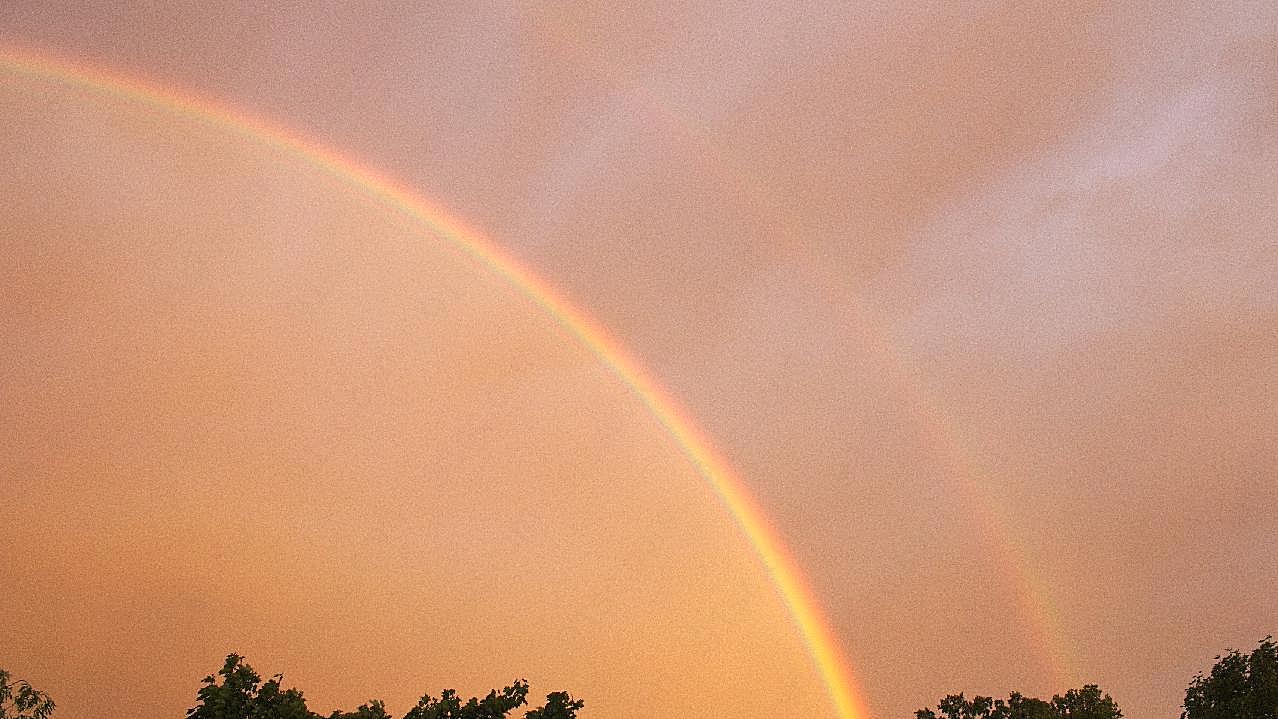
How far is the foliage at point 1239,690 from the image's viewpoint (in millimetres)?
35781

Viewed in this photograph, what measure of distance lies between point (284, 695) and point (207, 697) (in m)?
2.28

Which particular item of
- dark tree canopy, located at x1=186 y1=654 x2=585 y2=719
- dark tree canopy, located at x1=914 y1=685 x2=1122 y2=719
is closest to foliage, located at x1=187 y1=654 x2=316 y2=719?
dark tree canopy, located at x1=186 y1=654 x2=585 y2=719

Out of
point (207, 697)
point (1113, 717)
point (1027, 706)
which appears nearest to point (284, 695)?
point (207, 697)

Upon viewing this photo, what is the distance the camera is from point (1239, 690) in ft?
122

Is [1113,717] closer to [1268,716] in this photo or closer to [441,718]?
[1268,716]

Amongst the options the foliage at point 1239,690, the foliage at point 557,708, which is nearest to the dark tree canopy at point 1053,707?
the foliage at point 1239,690

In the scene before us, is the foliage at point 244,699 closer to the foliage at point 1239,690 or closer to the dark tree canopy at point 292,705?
the dark tree canopy at point 292,705

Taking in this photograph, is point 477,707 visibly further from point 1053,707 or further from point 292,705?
point 1053,707

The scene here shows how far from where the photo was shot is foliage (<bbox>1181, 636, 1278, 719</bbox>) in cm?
3578

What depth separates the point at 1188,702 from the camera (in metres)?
39.2

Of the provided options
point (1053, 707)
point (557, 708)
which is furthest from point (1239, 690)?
point (557, 708)

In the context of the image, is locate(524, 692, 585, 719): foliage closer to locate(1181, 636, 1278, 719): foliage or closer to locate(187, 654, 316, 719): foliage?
locate(187, 654, 316, 719): foliage

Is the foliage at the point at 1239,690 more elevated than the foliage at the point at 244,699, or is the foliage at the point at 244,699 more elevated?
the foliage at the point at 1239,690

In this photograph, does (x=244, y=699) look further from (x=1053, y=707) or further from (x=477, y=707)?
(x=1053, y=707)
